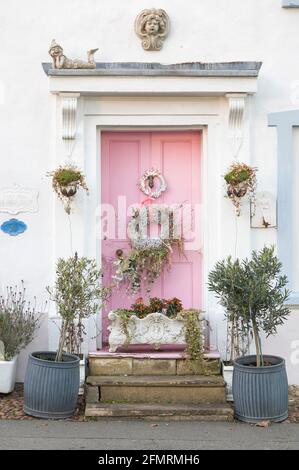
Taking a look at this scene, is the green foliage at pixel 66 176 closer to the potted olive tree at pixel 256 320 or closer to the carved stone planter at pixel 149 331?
the carved stone planter at pixel 149 331

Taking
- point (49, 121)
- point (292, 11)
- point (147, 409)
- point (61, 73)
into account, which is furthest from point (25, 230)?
point (292, 11)

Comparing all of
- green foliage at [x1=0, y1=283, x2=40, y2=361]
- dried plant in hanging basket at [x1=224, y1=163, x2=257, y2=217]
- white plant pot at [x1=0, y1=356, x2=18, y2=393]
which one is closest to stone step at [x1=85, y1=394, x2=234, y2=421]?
white plant pot at [x1=0, y1=356, x2=18, y2=393]

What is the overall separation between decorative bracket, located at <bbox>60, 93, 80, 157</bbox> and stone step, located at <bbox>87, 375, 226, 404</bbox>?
2.44 m

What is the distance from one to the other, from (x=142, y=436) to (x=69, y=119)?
130 inches

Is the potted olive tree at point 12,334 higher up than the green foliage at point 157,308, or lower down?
lower down

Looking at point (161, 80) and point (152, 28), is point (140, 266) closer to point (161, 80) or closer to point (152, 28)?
point (161, 80)

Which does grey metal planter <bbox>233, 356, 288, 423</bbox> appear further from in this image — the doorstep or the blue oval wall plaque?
the blue oval wall plaque

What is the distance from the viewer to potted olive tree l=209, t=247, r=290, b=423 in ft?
20.6

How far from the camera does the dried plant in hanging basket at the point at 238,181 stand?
7.05 m

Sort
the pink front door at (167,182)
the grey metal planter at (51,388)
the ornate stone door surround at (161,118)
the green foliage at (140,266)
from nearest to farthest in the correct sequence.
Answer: the grey metal planter at (51,388)
the ornate stone door surround at (161,118)
the green foliage at (140,266)
the pink front door at (167,182)

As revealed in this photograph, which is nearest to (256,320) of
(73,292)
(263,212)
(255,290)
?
(255,290)

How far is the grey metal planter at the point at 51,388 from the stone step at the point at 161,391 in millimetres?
401

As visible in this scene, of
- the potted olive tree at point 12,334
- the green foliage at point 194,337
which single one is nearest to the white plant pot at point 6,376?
the potted olive tree at point 12,334
